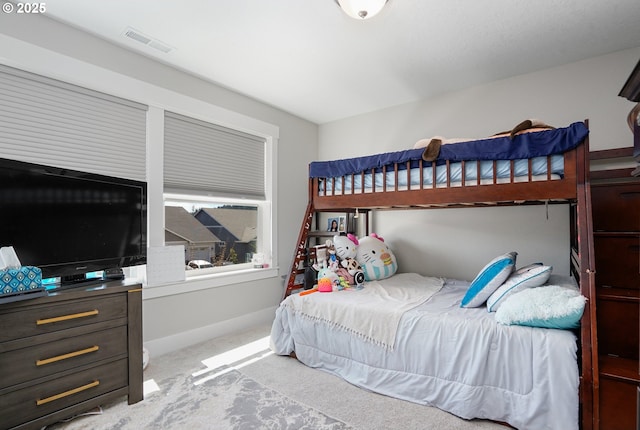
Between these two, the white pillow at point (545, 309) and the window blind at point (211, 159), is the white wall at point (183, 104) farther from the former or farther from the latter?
the white pillow at point (545, 309)

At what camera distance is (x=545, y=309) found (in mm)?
1666

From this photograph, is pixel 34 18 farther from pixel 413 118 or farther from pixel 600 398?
pixel 600 398

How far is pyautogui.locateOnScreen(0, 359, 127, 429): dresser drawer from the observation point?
4.92 ft

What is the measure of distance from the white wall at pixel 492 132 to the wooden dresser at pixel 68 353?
2.71 metres

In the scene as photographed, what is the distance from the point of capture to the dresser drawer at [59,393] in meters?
1.50

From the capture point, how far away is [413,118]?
11.6 ft

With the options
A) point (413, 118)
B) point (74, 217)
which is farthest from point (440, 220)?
point (74, 217)

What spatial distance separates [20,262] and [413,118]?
348cm

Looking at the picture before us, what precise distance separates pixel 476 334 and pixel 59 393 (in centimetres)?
227

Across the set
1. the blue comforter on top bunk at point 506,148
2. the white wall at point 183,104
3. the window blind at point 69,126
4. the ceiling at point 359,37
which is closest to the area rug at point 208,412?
the white wall at point 183,104

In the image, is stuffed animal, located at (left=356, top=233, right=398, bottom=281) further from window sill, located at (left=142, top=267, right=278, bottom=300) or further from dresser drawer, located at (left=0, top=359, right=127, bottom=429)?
dresser drawer, located at (left=0, top=359, right=127, bottom=429)

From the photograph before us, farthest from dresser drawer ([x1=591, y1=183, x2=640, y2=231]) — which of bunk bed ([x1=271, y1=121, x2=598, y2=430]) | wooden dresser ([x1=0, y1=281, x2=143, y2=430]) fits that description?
wooden dresser ([x1=0, y1=281, x2=143, y2=430])

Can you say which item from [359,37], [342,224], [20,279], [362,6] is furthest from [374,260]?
[20,279]

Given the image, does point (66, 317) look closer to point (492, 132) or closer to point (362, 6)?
point (362, 6)
